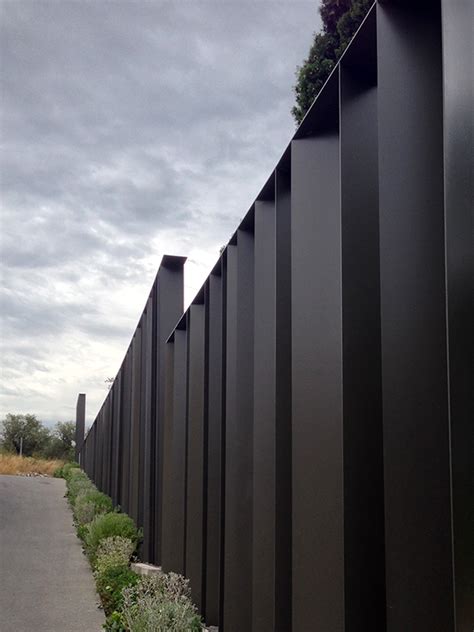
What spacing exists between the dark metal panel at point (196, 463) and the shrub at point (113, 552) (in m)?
1.93

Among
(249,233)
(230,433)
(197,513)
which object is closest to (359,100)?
(249,233)

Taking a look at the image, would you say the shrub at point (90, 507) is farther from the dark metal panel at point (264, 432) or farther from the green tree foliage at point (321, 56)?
the dark metal panel at point (264, 432)

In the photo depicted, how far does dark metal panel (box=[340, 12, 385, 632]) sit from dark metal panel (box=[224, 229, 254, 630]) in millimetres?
2422

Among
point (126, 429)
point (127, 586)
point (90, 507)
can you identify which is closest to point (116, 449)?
point (126, 429)

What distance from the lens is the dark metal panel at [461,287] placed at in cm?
245

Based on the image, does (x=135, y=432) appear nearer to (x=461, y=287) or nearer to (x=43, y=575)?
(x=43, y=575)

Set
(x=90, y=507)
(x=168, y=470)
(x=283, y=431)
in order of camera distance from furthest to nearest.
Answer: (x=90, y=507)
(x=168, y=470)
(x=283, y=431)

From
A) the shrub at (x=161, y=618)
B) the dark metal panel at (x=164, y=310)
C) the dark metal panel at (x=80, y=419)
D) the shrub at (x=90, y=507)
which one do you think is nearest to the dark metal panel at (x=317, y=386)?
the shrub at (x=161, y=618)

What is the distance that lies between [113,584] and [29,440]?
50556mm

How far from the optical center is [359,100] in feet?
12.9

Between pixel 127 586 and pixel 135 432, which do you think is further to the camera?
pixel 135 432

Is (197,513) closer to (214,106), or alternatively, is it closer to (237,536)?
(237,536)

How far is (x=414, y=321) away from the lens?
3.17 metres

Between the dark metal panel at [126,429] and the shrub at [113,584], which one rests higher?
the dark metal panel at [126,429]
